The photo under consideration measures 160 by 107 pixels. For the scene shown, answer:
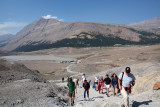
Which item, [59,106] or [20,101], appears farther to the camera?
[20,101]

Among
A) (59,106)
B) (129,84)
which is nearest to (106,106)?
(129,84)

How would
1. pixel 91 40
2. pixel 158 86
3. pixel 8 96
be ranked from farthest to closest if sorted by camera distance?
pixel 91 40 → pixel 8 96 → pixel 158 86

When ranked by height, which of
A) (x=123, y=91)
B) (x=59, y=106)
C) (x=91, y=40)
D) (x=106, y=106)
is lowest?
(x=59, y=106)

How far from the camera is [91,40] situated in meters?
200

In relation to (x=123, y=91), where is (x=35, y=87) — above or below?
below

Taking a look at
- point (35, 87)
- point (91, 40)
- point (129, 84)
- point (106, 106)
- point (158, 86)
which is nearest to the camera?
point (129, 84)

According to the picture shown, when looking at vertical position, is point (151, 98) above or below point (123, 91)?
below

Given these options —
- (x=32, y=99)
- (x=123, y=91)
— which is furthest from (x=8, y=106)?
(x=123, y=91)

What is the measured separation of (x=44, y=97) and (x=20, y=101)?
172cm

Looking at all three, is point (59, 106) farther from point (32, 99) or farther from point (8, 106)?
point (8, 106)

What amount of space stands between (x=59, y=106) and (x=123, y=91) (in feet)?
14.6

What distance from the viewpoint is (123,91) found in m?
6.83

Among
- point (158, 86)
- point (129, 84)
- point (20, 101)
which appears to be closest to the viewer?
point (129, 84)

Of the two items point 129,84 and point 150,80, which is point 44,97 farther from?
point 150,80
